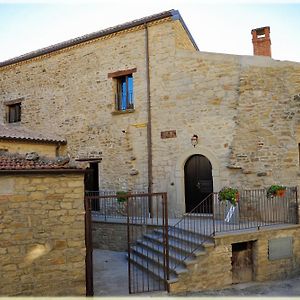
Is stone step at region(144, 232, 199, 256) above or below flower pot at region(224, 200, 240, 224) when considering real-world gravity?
below

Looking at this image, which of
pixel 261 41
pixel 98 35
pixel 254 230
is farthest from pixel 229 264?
pixel 98 35

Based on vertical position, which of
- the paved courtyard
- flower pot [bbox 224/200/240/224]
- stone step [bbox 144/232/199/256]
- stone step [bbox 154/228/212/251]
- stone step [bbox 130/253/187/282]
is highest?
flower pot [bbox 224/200/240/224]

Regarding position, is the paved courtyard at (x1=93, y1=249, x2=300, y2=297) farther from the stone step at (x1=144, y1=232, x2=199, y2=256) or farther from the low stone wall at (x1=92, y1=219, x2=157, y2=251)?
the low stone wall at (x1=92, y1=219, x2=157, y2=251)

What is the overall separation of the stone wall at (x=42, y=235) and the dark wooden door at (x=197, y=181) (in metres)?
5.70

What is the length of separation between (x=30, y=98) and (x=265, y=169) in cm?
1101

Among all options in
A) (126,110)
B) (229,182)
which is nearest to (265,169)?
(229,182)

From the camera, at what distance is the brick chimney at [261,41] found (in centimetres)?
1238

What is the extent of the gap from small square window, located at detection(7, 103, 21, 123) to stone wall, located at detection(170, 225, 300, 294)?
1197 cm

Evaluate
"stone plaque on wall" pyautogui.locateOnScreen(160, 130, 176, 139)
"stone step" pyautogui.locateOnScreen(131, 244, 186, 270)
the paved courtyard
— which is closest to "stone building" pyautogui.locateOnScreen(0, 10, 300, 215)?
"stone plaque on wall" pyautogui.locateOnScreen(160, 130, 176, 139)

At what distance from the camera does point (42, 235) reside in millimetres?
6008

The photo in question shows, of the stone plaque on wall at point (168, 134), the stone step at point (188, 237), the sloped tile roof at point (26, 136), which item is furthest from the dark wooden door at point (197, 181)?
the sloped tile roof at point (26, 136)

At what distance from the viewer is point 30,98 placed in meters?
15.2

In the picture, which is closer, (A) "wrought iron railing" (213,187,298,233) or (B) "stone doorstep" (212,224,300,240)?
(B) "stone doorstep" (212,224,300,240)

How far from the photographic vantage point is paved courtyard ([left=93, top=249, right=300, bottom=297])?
7038 mm
